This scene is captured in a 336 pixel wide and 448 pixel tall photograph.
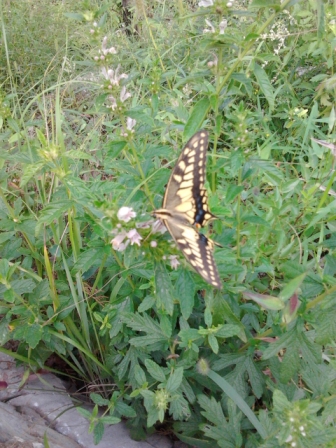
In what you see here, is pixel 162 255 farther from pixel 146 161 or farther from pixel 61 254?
pixel 61 254

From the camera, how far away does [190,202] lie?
1672 millimetres

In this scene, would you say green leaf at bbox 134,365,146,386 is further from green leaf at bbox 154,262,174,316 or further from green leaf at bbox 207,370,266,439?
green leaf at bbox 154,262,174,316

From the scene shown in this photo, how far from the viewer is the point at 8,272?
1.86 m

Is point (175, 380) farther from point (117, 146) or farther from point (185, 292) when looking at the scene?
point (117, 146)

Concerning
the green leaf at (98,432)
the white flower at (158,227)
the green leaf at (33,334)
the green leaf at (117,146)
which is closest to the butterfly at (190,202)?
the white flower at (158,227)

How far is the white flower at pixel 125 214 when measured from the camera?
4.54 feet

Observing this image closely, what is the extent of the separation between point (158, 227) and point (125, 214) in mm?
145

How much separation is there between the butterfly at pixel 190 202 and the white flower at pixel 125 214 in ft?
0.36

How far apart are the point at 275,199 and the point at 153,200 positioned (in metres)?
0.74

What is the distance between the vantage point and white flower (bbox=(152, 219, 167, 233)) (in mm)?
1464

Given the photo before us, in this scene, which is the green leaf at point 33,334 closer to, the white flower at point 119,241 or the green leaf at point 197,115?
the white flower at point 119,241

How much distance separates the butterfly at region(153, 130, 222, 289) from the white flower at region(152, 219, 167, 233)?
0.02 m

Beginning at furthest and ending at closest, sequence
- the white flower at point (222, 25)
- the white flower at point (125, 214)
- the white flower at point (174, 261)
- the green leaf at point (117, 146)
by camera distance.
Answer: the green leaf at point (117, 146) → the white flower at point (222, 25) → the white flower at point (174, 261) → the white flower at point (125, 214)

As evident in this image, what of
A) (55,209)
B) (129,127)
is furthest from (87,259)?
(129,127)
